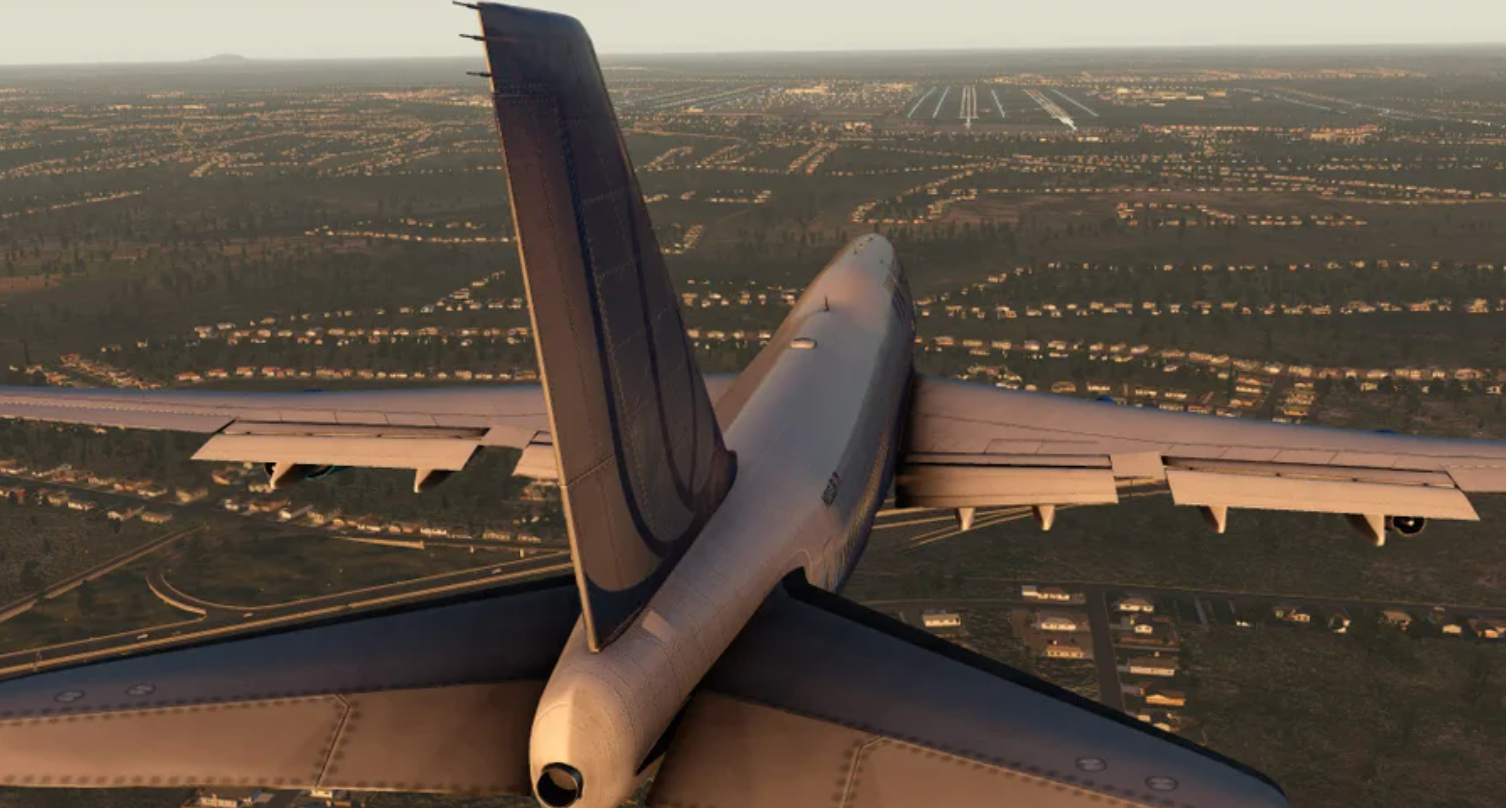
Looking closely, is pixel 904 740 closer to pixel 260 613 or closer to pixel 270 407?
pixel 270 407

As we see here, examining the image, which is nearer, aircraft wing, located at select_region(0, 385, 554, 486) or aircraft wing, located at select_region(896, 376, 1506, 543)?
aircraft wing, located at select_region(896, 376, 1506, 543)

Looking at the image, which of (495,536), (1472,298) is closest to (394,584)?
(495,536)

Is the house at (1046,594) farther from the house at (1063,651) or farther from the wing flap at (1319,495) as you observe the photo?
the wing flap at (1319,495)

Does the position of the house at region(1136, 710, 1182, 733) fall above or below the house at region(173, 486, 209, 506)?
above

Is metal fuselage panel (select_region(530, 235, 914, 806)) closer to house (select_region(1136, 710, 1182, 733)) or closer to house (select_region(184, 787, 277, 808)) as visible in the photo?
house (select_region(1136, 710, 1182, 733))

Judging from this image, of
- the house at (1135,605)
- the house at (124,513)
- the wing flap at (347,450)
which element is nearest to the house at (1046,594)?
the house at (1135,605)

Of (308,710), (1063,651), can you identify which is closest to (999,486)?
(308,710)

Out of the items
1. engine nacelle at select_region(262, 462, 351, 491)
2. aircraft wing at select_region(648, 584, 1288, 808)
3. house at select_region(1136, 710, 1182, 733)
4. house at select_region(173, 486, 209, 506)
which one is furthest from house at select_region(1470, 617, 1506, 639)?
house at select_region(173, 486, 209, 506)
